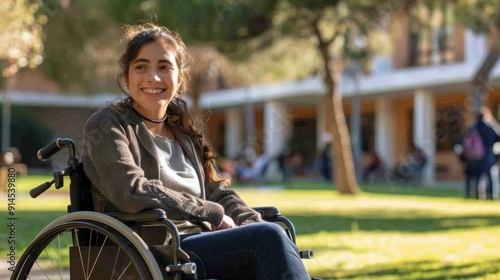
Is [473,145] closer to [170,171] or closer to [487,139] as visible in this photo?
[487,139]

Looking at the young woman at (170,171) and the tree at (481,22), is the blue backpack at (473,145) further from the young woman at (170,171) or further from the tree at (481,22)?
the young woman at (170,171)

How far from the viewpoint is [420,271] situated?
283 inches

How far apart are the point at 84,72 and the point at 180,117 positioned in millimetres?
19474

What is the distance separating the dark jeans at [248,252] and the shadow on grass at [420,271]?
3.06 metres

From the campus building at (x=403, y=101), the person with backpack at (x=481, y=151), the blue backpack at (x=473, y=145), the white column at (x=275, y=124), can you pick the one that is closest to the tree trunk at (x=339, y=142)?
the person with backpack at (x=481, y=151)

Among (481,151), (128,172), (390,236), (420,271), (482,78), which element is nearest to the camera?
(128,172)

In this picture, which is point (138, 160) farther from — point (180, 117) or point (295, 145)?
point (295, 145)

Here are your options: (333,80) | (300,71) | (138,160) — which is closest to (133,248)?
(138,160)

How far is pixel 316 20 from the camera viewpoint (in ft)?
61.5

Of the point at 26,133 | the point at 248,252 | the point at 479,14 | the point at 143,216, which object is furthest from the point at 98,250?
the point at 26,133

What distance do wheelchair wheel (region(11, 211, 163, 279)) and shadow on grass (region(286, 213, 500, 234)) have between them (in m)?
6.78

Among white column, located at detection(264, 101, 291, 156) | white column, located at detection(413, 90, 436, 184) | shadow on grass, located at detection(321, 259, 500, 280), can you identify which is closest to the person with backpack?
shadow on grass, located at detection(321, 259, 500, 280)

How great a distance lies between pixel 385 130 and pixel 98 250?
37.0 metres

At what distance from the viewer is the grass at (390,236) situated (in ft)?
23.9
